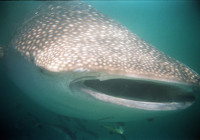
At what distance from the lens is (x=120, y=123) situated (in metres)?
4.04

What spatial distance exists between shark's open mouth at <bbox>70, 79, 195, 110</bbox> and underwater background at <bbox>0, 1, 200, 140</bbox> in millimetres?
249

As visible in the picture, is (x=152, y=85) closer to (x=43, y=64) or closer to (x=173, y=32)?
(x=43, y=64)

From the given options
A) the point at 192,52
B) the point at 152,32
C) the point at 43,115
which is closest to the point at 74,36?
the point at 43,115

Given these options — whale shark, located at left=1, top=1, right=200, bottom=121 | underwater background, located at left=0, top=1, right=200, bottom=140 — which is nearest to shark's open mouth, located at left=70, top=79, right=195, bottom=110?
whale shark, located at left=1, top=1, right=200, bottom=121

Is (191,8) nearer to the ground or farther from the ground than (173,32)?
farther from the ground

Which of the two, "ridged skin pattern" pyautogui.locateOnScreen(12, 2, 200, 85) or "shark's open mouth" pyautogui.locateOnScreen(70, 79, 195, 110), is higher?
"ridged skin pattern" pyautogui.locateOnScreen(12, 2, 200, 85)

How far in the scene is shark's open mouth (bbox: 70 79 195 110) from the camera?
1723 millimetres

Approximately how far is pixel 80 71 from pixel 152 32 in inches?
1517

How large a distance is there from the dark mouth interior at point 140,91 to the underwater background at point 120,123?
0.28 meters

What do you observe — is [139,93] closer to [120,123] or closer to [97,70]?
[97,70]

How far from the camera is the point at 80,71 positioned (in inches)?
54.1

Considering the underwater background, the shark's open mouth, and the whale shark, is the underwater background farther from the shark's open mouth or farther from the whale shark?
the whale shark

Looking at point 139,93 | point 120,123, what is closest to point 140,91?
point 139,93

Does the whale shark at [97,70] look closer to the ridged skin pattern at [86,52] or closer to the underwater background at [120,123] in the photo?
the ridged skin pattern at [86,52]
